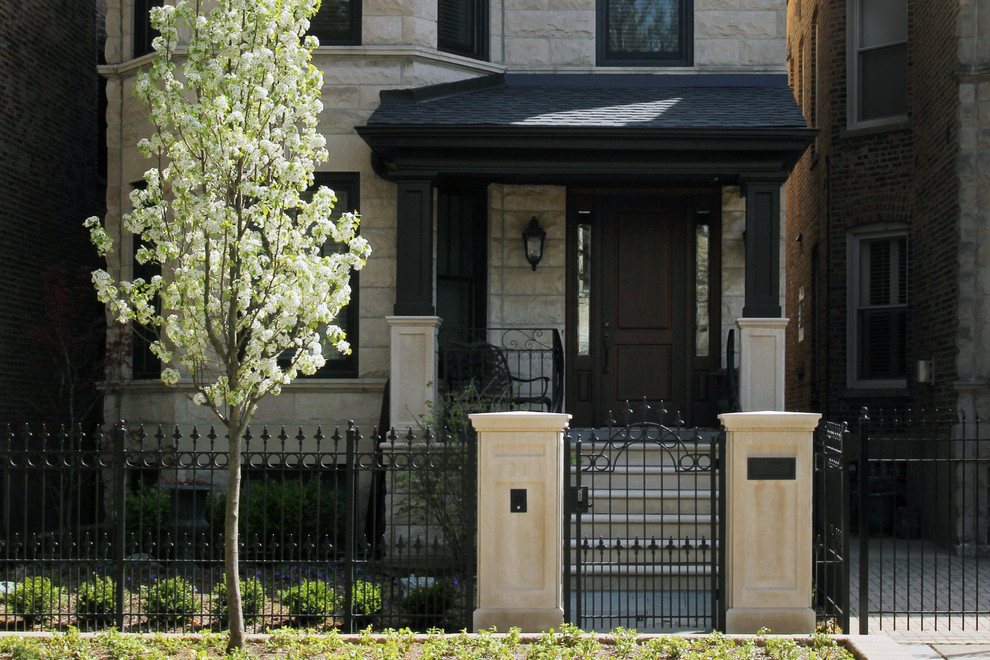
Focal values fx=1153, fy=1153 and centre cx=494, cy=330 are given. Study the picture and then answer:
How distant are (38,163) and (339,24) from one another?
4.53 metres

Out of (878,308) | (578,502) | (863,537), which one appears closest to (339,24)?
(578,502)

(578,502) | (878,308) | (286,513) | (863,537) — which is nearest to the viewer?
(863,537)

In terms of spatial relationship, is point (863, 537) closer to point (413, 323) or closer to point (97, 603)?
point (413, 323)

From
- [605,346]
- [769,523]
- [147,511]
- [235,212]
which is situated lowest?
[147,511]

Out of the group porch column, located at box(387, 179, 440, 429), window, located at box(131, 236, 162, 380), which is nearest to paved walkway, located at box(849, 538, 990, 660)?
porch column, located at box(387, 179, 440, 429)

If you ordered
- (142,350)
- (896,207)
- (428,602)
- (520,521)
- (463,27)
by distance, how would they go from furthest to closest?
(896,207) < (463,27) < (142,350) < (428,602) < (520,521)

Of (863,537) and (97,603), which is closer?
(863,537)

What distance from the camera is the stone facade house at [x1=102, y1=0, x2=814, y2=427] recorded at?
483 inches

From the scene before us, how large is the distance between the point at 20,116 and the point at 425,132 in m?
5.80

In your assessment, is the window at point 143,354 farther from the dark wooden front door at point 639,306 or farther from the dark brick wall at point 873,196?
the dark brick wall at point 873,196

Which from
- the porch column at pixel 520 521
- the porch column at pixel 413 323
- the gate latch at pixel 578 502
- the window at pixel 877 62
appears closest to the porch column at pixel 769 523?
the gate latch at pixel 578 502

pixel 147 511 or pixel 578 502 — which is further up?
pixel 578 502

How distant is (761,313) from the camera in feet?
36.7

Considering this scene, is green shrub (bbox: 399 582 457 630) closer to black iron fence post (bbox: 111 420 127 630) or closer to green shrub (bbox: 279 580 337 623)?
green shrub (bbox: 279 580 337 623)
